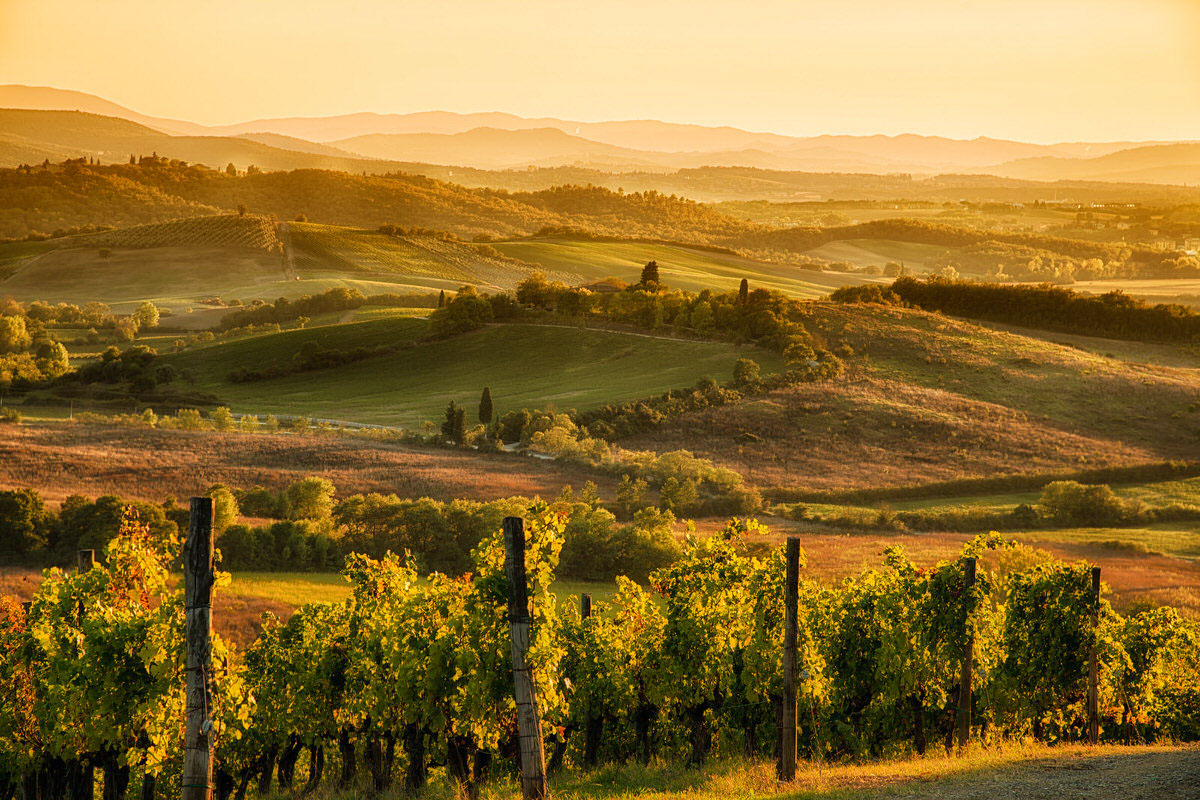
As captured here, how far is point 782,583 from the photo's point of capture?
72.8 ft

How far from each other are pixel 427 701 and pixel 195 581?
5.76 m

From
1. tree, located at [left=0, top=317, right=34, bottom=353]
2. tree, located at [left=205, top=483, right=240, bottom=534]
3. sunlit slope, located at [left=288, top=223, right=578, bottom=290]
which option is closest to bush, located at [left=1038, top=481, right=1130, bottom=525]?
tree, located at [left=205, top=483, right=240, bottom=534]

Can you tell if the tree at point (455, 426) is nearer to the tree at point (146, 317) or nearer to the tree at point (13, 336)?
the tree at point (13, 336)

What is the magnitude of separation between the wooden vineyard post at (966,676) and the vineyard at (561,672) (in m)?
0.05

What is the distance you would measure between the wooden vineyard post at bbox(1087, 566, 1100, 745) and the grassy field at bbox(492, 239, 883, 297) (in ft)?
449

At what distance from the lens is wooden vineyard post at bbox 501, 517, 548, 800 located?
16.0m

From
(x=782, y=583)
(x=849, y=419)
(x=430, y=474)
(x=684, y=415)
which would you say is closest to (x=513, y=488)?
(x=430, y=474)

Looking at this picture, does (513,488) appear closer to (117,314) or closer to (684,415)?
(684,415)

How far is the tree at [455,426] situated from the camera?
72.2m

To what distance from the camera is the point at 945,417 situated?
81.1 m

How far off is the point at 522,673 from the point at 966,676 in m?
11.8

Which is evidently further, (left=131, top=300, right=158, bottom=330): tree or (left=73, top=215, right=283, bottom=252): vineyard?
(left=73, top=215, right=283, bottom=252): vineyard

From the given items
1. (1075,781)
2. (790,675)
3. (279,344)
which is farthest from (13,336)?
(1075,781)

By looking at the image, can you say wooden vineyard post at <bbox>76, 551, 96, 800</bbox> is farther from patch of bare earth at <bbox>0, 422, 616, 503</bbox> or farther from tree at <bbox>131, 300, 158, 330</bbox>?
tree at <bbox>131, 300, 158, 330</bbox>
